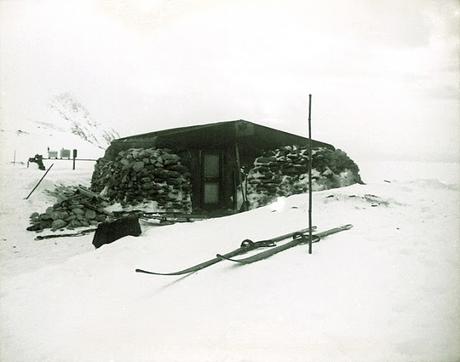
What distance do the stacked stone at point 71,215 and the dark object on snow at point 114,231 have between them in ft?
10.8

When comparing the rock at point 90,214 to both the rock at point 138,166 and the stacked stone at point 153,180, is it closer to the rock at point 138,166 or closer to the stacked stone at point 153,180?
the stacked stone at point 153,180

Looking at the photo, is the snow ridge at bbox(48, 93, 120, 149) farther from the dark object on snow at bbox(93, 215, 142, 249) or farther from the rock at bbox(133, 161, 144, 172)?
the dark object on snow at bbox(93, 215, 142, 249)

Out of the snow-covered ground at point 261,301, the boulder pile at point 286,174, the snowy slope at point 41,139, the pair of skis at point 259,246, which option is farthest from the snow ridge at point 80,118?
the pair of skis at point 259,246

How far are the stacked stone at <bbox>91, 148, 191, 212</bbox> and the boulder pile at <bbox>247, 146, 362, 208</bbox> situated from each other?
2143mm

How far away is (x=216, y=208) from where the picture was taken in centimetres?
1159

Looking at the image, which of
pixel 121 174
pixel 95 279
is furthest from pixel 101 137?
pixel 95 279

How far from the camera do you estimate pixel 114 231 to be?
707 cm

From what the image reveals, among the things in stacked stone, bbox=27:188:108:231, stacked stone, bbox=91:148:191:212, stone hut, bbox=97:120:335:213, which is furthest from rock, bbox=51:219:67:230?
stone hut, bbox=97:120:335:213

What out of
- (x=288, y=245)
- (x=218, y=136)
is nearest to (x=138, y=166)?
(x=218, y=136)

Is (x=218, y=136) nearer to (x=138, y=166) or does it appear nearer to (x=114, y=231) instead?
(x=138, y=166)

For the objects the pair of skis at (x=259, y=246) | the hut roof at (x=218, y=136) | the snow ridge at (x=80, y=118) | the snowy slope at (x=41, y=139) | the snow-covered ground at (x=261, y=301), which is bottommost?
the snow-covered ground at (x=261, y=301)

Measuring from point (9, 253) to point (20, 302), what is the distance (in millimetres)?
4099

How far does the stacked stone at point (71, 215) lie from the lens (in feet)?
32.6

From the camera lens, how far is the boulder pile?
36.9ft
